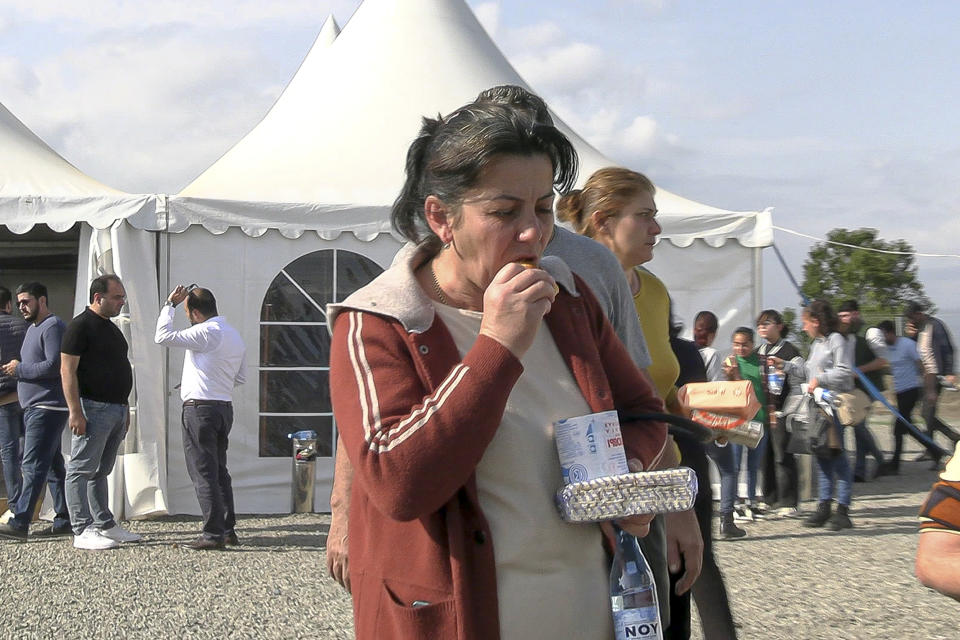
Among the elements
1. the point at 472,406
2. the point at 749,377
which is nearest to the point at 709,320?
the point at 749,377

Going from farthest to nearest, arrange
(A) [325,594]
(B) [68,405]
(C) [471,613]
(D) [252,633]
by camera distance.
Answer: (B) [68,405] < (A) [325,594] < (D) [252,633] < (C) [471,613]

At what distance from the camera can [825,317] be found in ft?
27.5

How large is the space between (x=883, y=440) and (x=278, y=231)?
9452mm

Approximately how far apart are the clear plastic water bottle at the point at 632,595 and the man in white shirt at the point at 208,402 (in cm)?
547

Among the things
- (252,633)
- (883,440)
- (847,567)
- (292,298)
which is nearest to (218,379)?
(292,298)

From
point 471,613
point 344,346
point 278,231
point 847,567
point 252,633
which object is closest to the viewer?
point 471,613

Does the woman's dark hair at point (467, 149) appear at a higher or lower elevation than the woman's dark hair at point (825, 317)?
lower

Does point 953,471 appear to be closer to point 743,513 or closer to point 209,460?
point 209,460

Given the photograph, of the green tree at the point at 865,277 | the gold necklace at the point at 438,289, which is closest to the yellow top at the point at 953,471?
the gold necklace at the point at 438,289

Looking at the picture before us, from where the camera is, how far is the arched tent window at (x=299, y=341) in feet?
27.3

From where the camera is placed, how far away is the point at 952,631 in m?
4.83

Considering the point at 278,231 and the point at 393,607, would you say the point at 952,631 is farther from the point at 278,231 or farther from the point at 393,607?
the point at 278,231

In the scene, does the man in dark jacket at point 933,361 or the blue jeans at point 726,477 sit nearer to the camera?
the blue jeans at point 726,477

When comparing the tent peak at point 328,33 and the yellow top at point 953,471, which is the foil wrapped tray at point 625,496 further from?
the tent peak at point 328,33
